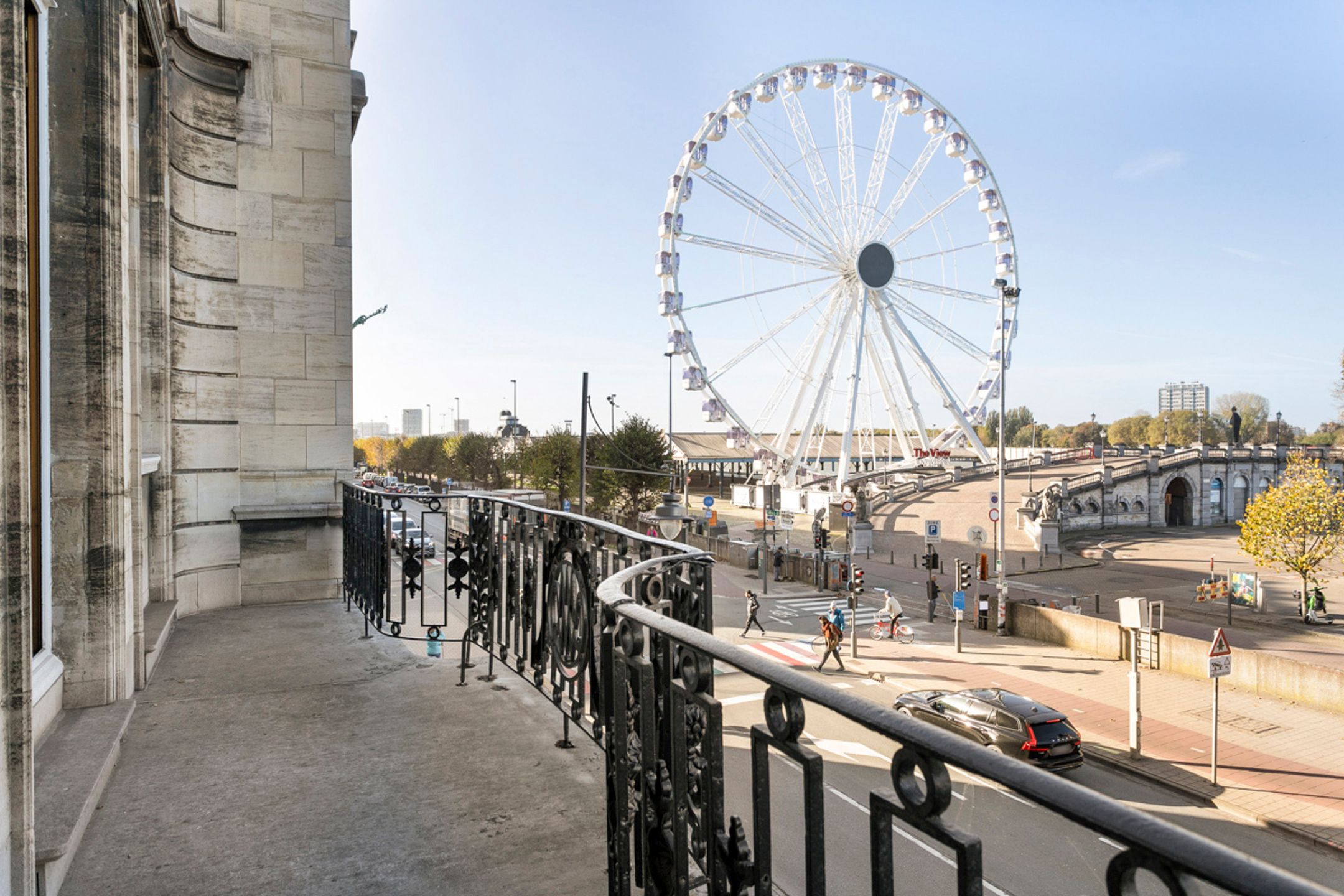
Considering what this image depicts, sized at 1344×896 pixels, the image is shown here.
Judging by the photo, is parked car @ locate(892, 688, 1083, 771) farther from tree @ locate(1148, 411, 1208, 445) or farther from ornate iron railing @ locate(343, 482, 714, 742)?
tree @ locate(1148, 411, 1208, 445)

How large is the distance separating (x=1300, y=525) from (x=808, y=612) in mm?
16931

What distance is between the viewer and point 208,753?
13.8ft

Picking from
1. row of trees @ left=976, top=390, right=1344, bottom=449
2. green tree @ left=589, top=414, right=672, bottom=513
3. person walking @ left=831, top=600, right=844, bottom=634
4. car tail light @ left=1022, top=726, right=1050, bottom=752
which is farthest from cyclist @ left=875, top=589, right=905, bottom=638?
row of trees @ left=976, top=390, right=1344, bottom=449

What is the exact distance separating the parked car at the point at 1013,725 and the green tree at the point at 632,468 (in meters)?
30.2

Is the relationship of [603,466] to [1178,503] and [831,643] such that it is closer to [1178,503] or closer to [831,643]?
[831,643]

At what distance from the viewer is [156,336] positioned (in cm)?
688

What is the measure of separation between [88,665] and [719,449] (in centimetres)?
9149

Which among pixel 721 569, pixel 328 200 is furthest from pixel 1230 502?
pixel 328 200

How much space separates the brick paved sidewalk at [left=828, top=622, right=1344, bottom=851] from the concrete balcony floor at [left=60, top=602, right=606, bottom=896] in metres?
11.6

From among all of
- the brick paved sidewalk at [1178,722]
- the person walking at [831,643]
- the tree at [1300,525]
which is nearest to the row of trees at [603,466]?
the person walking at [831,643]

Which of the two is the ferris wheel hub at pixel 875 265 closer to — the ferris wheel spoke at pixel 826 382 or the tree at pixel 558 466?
the ferris wheel spoke at pixel 826 382

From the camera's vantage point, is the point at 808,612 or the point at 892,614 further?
the point at 808,612

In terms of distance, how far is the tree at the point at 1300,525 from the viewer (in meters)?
27.0

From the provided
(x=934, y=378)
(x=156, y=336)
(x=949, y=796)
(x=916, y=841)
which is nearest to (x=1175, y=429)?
(x=934, y=378)
